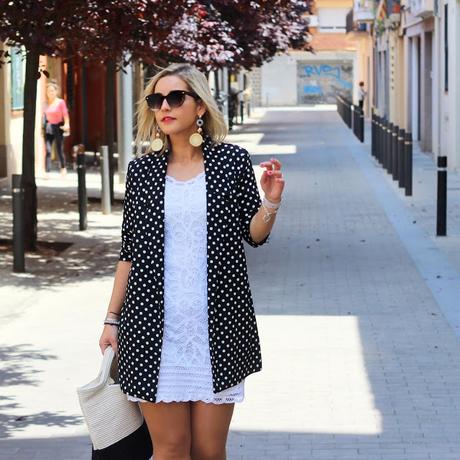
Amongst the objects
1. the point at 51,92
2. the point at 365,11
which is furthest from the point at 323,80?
the point at 51,92

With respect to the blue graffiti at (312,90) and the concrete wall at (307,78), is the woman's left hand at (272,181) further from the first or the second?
the blue graffiti at (312,90)

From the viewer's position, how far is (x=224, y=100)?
42719mm

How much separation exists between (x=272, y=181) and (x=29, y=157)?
10317mm

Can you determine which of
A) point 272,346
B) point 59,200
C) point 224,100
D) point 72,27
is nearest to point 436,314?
point 272,346

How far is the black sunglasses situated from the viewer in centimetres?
473

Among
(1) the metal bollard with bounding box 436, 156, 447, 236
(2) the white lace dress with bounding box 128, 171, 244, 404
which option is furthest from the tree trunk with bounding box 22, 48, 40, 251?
(2) the white lace dress with bounding box 128, 171, 244, 404

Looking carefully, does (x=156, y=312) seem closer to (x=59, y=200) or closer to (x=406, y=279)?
(x=406, y=279)

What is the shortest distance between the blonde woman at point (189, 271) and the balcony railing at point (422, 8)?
26.7 m

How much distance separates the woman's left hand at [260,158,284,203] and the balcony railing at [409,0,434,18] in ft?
88.1

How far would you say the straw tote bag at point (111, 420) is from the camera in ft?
15.4

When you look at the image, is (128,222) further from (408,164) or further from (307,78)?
(307,78)

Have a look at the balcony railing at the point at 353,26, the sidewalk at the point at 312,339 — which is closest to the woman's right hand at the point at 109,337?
the sidewalk at the point at 312,339

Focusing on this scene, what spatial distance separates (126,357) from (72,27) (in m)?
9.67

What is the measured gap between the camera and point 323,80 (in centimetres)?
9288
